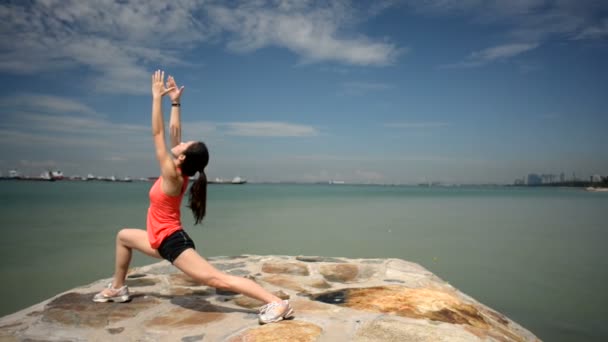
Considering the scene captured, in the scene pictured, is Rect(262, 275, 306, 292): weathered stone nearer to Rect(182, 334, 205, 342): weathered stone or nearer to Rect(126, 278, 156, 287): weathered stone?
Rect(126, 278, 156, 287): weathered stone

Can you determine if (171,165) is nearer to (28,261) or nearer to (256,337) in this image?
(256,337)

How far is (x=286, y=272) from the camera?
5.20m

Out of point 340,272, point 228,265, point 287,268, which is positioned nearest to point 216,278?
point 287,268

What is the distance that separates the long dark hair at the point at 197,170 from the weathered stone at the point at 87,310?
3.97 ft

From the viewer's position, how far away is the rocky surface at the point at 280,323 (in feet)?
9.66

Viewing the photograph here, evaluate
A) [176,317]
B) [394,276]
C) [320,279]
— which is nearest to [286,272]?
[320,279]

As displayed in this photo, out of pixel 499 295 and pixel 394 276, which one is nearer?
pixel 394 276

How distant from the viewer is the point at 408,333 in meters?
2.82

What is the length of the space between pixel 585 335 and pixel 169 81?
5696mm

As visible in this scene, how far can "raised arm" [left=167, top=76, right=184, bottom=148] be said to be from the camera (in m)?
3.57

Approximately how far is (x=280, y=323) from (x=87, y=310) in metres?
1.94

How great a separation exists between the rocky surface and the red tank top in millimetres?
770

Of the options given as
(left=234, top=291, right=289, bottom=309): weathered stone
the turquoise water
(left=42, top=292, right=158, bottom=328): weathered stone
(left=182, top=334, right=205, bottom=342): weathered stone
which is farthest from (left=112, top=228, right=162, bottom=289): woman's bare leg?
the turquoise water

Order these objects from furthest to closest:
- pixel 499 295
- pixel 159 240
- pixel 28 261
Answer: pixel 28 261, pixel 499 295, pixel 159 240
